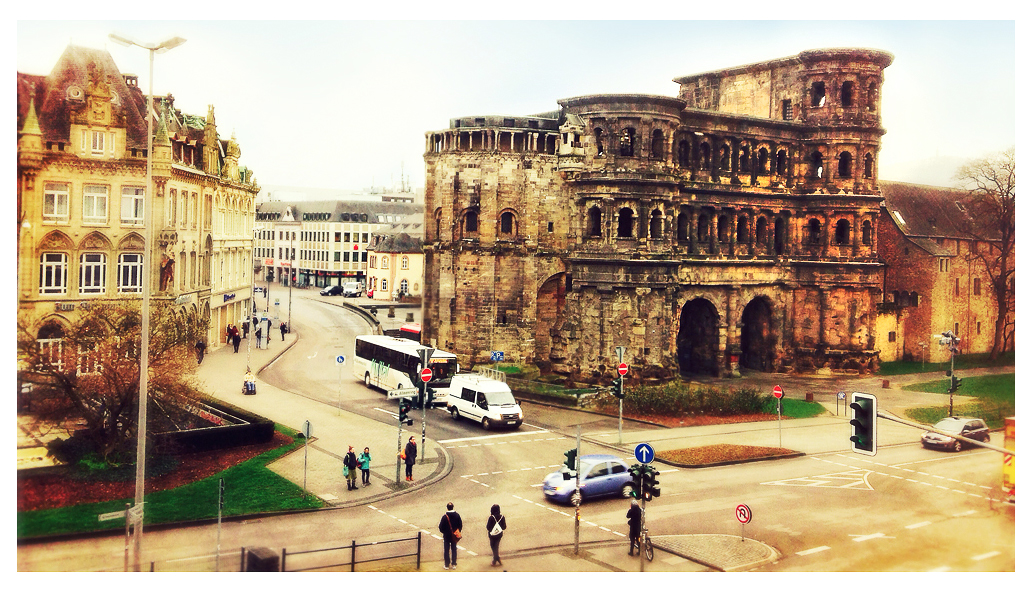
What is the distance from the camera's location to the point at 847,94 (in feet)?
175

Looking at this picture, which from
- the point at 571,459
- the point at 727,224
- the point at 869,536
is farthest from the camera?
the point at 727,224

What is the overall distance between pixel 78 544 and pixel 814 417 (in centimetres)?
3210

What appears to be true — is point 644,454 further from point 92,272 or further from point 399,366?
point 399,366

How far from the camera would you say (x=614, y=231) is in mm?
46125

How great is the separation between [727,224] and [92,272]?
35.3 m

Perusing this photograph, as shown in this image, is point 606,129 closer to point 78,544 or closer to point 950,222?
point 950,222

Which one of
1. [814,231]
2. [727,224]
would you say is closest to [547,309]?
[727,224]

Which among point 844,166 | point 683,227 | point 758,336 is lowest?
point 758,336

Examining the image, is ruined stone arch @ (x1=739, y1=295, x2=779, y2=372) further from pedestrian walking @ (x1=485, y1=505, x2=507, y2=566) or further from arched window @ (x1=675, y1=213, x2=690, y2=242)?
pedestrian walking @ (x1=485, y1=505, x2=507, y2=566)

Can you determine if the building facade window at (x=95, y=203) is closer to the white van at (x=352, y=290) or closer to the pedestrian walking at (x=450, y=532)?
the pedestrian walking at (x=450, y=532)

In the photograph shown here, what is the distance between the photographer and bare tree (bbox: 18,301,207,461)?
2648 centimetres

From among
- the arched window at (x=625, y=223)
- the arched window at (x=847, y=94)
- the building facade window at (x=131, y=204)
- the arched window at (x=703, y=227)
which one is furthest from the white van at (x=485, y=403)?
the arched window at (x=847, y=94)

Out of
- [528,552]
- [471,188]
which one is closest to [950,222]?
[471,188]

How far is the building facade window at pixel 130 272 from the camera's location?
2964 cm
